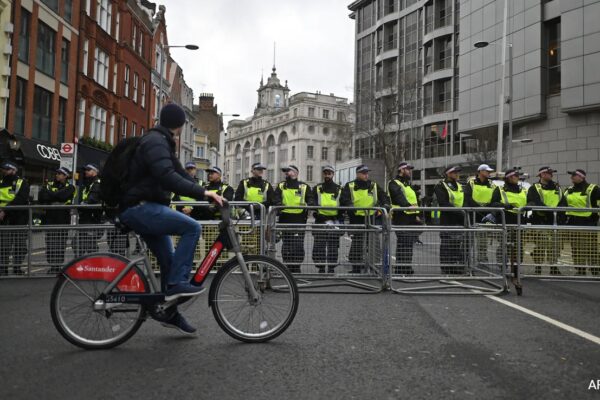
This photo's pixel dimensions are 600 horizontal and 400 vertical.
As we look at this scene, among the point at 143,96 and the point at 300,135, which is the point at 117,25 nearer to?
the point at 143,96

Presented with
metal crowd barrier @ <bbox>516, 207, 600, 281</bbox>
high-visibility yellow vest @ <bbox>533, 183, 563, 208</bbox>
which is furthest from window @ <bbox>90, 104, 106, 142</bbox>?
metal crowd barrier @ <bbox>516, 207, 600, 281</bbox>

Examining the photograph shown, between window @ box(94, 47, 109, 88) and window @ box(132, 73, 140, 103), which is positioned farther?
window @ box(132, 73, 140, 103)

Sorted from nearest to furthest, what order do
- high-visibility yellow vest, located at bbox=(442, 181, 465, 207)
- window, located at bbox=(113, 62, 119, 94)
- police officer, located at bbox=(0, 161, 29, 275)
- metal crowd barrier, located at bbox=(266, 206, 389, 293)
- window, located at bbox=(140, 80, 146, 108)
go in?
1. metal crowd barrier, located at bbox=(266, 206, 389, 293)
2. police officer, located at bbox=(0, 161, 29, 275)
3. high-visibility yellow vest, located at bbox=(442, 181, 465, 207)
4. window, located at bbox=(113, 62, 119, 94)
5. window, located at bbox=(140, 80, 146, 108)

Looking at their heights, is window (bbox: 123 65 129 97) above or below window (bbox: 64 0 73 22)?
below

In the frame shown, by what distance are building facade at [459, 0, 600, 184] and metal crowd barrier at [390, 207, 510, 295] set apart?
23.5m

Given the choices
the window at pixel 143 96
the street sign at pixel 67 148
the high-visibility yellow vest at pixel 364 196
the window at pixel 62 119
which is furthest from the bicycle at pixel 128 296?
the window at pixel 143 96

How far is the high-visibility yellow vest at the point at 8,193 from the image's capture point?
9695 mm

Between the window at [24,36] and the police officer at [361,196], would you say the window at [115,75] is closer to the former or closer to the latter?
the window at [24,36]

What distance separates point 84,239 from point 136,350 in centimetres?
466

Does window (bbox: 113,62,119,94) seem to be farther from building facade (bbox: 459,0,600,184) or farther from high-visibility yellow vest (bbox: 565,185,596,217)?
high-visibility yellow vest (bbox: 565,185,596,217)

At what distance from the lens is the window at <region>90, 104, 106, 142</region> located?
31828 mm

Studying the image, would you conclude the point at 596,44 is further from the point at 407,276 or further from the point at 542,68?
the point at 407,276

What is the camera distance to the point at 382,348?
4500 millimetres

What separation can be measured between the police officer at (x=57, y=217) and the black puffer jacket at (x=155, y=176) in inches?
191
